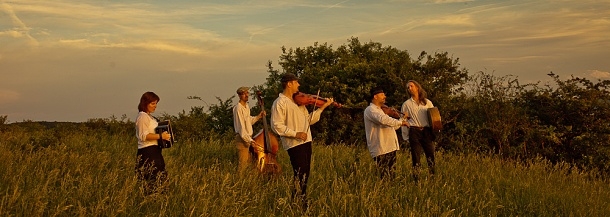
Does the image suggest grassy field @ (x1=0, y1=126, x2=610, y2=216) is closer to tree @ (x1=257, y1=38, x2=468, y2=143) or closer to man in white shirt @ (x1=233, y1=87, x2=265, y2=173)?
man in white shirt @ (x1=233, y1=87, x2=265, y2=173)

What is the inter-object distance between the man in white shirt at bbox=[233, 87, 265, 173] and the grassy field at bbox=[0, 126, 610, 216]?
25.1 inches

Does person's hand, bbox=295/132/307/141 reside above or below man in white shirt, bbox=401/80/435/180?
above

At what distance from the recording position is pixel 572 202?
27.0 feet

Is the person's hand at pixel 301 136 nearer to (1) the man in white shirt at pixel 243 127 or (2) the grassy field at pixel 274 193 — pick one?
(2) the grassy field at pixel 274 193

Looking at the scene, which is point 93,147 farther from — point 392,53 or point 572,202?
point 392,53

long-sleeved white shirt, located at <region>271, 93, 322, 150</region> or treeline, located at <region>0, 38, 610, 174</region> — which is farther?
treeline, located at <region>0, 38, 610, 174</region>

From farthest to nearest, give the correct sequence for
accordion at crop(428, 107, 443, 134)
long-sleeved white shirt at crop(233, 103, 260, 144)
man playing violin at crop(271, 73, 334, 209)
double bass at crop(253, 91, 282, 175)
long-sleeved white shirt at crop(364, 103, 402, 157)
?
1. long-sleeved white shirt at crop(233, 103, 260, 144)
2. accordion at crop(428, 107, 443, 134)
3. double bass at crop(253, 91, 282, 175)
4. long-sleeved white shirt at crop(364, 103, 402, 157)
5. man playing violin at crop(271, 73, 334, 209)

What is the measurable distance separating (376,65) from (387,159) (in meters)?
11.7

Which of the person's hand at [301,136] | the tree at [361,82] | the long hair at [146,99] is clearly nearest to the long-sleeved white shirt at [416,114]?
the person's hand at [301,136]

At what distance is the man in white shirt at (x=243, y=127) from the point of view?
9.34 meters

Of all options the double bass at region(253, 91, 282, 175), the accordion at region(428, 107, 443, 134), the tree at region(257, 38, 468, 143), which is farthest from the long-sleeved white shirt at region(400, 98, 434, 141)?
the tree at region(257, 38, 468, 143)

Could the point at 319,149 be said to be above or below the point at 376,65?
below

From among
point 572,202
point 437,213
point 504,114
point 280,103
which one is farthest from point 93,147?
point 504,114

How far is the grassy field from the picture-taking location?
6.12 m
